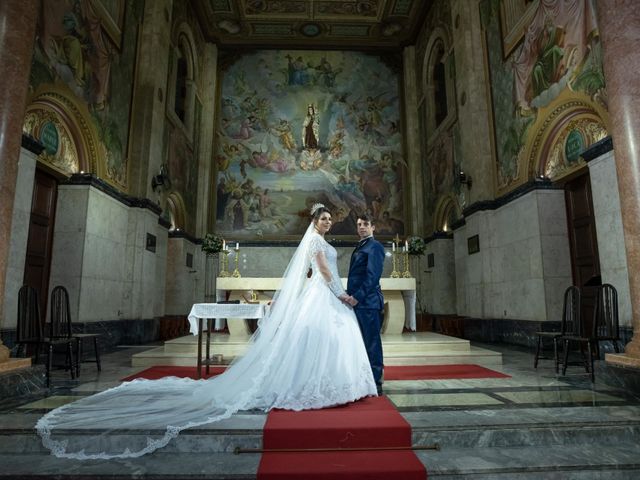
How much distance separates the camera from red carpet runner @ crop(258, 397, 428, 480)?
284 cm

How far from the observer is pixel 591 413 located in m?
3.81

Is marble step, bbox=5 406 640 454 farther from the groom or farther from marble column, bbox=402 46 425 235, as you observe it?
marble column, bbox=402 46 425 235

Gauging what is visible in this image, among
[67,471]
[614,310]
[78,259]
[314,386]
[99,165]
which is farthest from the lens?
[99,165]

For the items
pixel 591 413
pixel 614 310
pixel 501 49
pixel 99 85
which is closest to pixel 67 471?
pixel 591 413

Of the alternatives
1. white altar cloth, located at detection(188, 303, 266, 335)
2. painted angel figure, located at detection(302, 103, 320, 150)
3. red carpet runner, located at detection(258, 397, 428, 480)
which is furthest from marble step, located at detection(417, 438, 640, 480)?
painted angel figure, located at detection(302, 103, 320, 150)

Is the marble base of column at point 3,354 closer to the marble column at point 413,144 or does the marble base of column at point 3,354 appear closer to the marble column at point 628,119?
the marble column at point 628,119

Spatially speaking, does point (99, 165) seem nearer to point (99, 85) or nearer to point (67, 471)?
point (99, 85)

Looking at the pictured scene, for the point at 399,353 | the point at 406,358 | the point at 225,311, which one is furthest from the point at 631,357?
the point at 225,311

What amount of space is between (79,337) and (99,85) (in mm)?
6033

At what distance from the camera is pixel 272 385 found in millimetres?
4008

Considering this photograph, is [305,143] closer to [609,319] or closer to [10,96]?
[10,96]

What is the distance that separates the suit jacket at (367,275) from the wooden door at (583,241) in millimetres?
5181

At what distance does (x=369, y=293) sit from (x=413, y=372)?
7.50 feet

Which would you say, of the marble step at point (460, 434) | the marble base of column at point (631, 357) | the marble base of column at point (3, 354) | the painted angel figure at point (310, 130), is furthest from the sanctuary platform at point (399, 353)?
the painted angel figure at point (310, 130)
